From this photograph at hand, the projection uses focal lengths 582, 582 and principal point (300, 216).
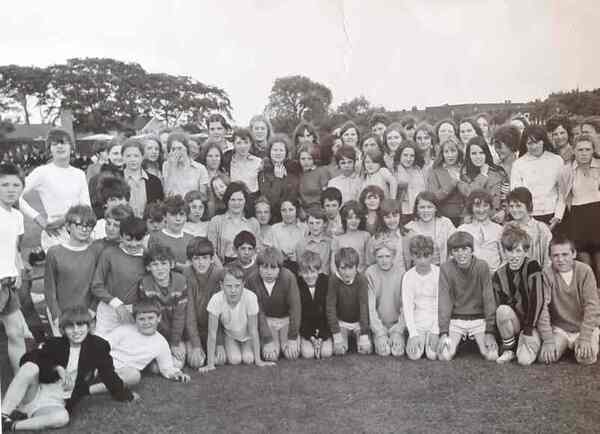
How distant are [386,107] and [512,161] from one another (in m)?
1.25

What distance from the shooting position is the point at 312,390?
3289 millimetres

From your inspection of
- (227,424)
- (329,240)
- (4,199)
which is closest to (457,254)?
(329,240)

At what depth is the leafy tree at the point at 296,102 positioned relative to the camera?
500 centimetres

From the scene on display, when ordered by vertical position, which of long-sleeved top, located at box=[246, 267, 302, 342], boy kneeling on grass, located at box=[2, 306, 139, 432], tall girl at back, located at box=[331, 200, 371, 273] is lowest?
boy kneeling on grass, located at box=[2, 306, 139, 432]

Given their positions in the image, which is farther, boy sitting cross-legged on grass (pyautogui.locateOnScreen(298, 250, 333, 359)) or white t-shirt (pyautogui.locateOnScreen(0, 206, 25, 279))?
boy sitting cross-legged on grass (pyautogui.locateOnScreen(298, 250, 333, 359))

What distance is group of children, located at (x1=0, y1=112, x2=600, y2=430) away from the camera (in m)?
3.60

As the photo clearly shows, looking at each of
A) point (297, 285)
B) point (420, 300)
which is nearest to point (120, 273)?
point (297, 285)

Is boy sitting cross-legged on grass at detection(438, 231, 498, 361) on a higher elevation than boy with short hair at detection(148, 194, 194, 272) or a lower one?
lower

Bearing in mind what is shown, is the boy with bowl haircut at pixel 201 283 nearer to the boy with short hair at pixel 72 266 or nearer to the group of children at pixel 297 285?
the group of children at pixel 297 285

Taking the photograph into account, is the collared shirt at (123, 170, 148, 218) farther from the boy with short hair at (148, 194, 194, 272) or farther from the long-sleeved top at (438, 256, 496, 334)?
the long-sleeved top at (438, 256, 496, 334)

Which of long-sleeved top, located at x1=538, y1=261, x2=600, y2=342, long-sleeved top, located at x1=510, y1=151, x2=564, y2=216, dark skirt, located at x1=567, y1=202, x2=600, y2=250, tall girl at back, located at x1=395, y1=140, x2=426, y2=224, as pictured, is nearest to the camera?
long-sleeved top, located at x1=538, y1=261, x2=600, y2=342

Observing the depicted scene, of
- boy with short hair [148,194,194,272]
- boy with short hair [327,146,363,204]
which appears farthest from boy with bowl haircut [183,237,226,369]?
boy with short hair [327,146,363,204]

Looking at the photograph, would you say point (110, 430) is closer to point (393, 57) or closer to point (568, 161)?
point (393, 57)

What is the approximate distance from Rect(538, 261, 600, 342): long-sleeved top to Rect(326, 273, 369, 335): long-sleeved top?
3.73 ft
